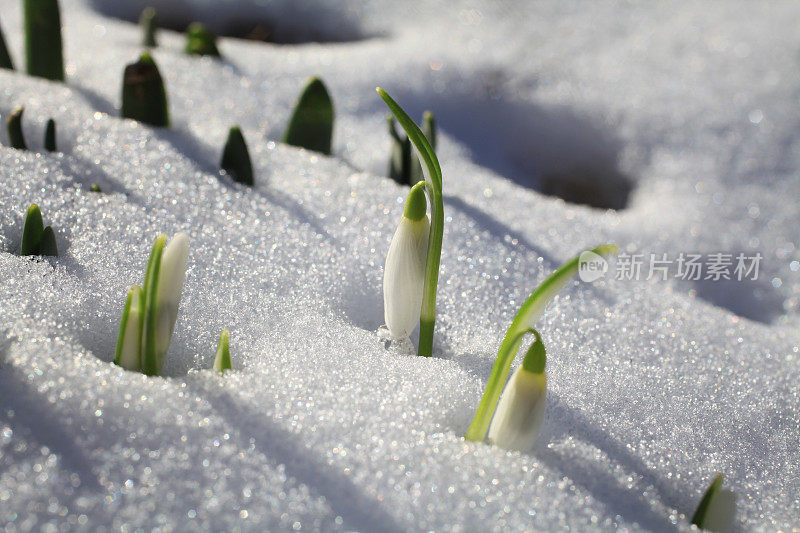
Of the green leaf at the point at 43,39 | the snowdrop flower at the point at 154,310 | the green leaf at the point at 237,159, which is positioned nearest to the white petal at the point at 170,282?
the snowdrop flower at the point at 154,310

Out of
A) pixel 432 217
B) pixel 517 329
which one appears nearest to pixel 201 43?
pixel 432 217

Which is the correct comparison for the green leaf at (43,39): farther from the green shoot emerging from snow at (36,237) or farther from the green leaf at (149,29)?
the green shoot emerging from snow at (36,237)

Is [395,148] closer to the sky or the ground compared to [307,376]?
closer to the sky

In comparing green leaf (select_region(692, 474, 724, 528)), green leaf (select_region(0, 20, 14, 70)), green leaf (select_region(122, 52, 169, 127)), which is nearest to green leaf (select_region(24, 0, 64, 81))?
green leaf (select_region(0, 20, 14, 70))

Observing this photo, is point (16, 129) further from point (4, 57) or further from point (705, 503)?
point (705, 503)

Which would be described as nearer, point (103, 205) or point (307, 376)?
point (307, 376)

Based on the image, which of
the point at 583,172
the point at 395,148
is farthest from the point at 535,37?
the point at 395,148

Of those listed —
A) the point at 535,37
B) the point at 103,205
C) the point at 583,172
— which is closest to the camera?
the point at 103,205

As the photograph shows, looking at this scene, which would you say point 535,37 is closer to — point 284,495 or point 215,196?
point 215,196
